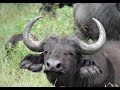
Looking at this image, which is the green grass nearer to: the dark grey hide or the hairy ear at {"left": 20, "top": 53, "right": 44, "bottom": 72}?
the dark grey hide

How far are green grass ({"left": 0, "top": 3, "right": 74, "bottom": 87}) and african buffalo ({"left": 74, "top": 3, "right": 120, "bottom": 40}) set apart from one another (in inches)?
29.2

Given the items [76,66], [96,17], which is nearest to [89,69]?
[76,66]

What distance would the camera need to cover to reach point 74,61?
8.41 m

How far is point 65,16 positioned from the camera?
48.4 feet

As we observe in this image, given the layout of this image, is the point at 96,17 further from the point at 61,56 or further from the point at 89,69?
the point at 61,56

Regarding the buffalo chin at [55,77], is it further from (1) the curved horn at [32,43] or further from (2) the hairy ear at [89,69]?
(1) the curved horn at [32,43]

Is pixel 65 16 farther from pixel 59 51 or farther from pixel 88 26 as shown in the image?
pixel 59 51

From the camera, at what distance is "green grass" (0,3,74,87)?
9305mm

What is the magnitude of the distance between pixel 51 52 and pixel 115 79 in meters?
1.13

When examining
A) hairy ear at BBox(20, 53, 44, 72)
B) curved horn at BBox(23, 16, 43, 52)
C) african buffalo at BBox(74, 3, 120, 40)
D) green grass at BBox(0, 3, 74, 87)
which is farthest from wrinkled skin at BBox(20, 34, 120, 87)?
african buffalo at BBox(74, 3, 120, 40)

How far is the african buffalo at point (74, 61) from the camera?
322 inches

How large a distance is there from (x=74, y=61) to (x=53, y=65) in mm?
567

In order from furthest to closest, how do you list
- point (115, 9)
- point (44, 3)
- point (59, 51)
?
point (44, 3) < point (115, 9) < point (59, 51)

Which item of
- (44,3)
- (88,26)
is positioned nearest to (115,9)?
(88,26)
